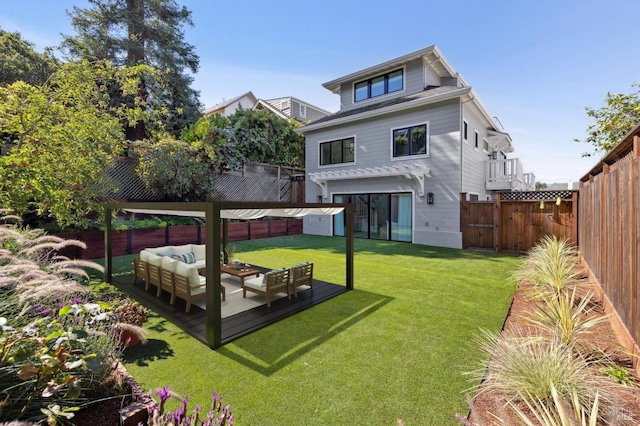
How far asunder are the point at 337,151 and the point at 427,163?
16.3 feet

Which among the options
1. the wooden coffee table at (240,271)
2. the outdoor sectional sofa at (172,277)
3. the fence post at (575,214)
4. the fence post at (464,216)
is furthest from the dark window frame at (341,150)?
the outdoor sectional sofa at (172,277)

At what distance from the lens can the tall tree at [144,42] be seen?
16.5 metres

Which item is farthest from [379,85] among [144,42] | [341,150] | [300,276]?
[144,42]

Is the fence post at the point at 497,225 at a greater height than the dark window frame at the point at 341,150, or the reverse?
the dark window frame at the point at 341,150

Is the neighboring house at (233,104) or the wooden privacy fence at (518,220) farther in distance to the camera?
the neighboring house at (233,104)

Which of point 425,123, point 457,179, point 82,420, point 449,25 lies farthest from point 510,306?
point 449,25

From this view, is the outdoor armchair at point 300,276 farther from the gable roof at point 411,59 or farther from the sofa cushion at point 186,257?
the gable roof at point 411,59

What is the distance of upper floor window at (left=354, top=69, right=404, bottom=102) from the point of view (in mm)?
14062

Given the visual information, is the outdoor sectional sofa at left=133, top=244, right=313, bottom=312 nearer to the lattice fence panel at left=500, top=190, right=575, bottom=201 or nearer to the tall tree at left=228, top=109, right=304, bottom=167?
the lattice fence panel at left=500, top=190, right=575, bottom=201

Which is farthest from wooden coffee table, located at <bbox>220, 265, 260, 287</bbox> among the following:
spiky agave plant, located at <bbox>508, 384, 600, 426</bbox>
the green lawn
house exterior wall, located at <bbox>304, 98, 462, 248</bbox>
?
house exterior wall, located at <bbox>304, 98, 462, 248</bbox>

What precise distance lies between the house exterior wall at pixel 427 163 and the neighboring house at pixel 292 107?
12986mm

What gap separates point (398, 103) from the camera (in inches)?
506

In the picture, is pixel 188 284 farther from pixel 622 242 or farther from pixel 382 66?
pixel 382 66

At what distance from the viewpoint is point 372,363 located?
3670 mm
